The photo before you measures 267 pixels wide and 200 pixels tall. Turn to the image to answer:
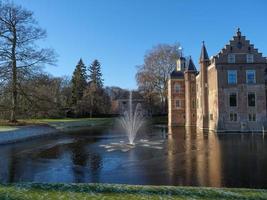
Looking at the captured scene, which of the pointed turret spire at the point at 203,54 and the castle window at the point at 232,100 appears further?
the pointed turret spire at the point at 203,54

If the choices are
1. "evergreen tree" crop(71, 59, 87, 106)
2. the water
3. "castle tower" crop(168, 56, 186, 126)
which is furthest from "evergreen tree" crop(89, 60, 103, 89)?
the water

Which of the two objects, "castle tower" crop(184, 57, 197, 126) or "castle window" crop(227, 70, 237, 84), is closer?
"castle window" crop(227, 70, 237, 84)

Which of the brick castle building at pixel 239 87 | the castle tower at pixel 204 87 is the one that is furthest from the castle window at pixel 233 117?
the castle tower at pixel 204 87

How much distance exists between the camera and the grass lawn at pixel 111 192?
24.0ft

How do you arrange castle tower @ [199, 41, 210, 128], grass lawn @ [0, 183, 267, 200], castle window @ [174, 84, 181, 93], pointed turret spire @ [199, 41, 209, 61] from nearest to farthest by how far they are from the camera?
grass lawn @ [0, 183, 267, 200]
castle tower @ [199, 41, 210, 128]
pointed turret spire @ [199, 41, 209, 61]
castle window @ [174, 84, 181, 93]

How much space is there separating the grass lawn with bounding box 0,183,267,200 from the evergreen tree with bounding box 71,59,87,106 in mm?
54894

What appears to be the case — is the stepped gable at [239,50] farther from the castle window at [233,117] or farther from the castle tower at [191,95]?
the castle tower at [191,95]

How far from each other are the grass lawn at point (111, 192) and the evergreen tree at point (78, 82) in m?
54.9

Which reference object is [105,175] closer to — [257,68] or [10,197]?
[10,197]

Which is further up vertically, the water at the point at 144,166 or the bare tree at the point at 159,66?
the bare tree at the point at 159,66

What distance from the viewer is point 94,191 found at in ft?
25.7

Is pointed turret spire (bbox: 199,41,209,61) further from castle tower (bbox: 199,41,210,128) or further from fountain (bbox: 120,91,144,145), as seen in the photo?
fountain (bbox: 120,91,144,145)

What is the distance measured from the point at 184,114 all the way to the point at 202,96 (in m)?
9.27

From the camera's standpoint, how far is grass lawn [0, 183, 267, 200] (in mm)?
7314
